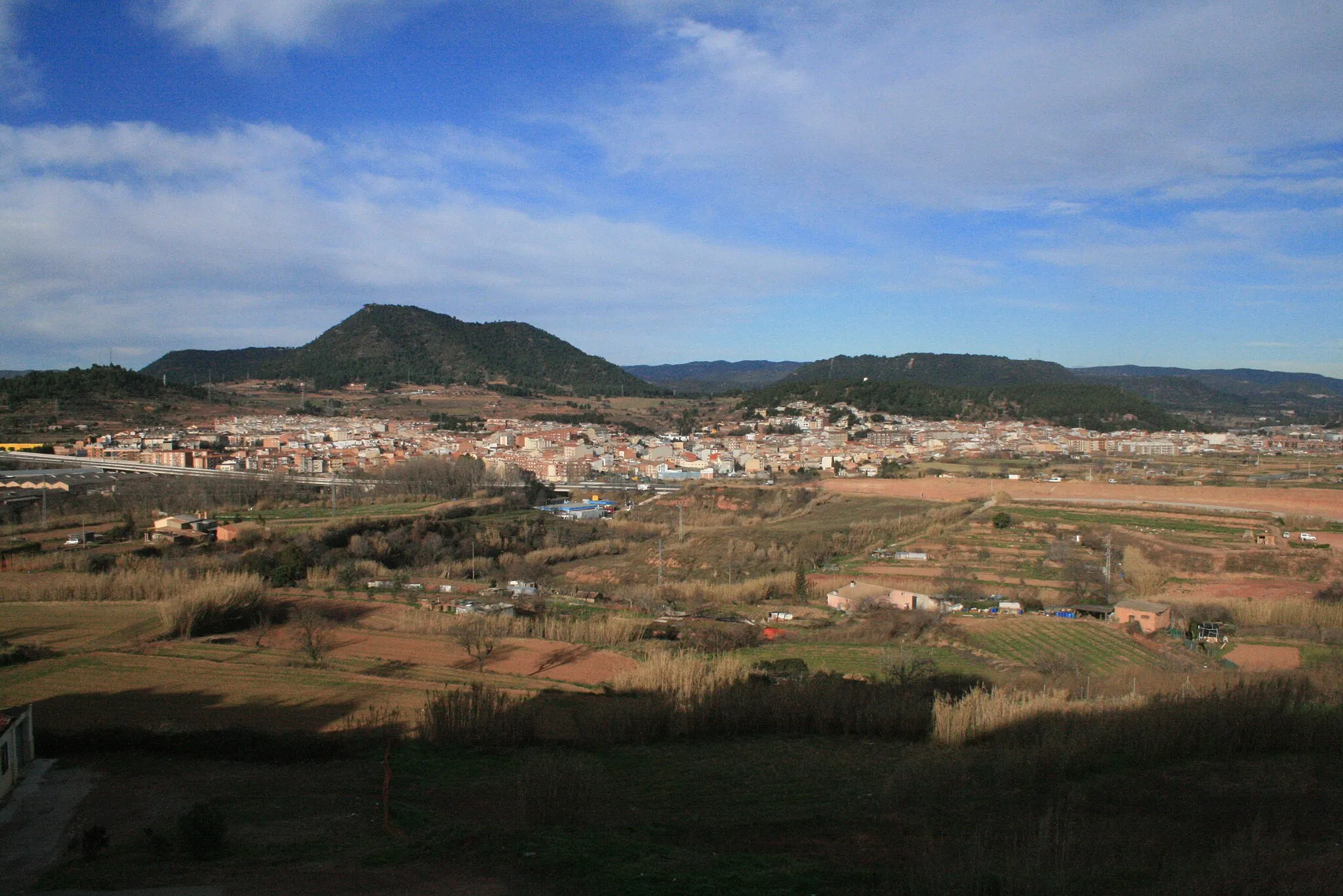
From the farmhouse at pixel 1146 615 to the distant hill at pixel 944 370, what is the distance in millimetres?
69188

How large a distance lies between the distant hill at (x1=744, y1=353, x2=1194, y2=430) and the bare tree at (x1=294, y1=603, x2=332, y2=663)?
5772 cm

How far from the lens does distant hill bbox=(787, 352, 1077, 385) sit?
90500 millimetres

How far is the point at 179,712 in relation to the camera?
9.90m

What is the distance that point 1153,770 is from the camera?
685 cm

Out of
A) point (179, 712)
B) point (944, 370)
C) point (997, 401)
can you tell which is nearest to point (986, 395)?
point (997, 401)

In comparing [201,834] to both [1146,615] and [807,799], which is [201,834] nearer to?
[807,799]

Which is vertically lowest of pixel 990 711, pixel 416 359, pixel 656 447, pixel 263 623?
pixel 263 623

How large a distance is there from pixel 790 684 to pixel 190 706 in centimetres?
712

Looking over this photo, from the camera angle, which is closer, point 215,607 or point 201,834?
point 201,834

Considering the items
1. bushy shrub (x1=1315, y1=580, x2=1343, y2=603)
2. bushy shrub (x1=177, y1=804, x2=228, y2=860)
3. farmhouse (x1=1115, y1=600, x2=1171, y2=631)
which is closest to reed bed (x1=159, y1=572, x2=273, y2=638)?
Answer: bushy shrub (x1=177, y1=804, x2=228, y2=860)

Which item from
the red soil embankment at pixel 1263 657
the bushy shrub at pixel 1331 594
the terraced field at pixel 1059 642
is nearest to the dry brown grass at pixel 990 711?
the terraced field at pixel 1059 642

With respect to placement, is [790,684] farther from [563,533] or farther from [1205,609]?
[563,533]

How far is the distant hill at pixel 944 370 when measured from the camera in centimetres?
9050

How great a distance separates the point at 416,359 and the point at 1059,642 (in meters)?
68.5
